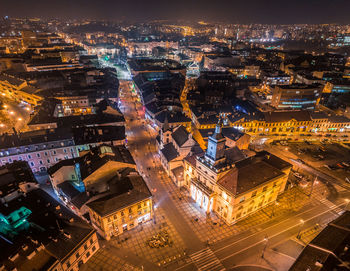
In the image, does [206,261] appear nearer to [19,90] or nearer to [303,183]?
[303,183]

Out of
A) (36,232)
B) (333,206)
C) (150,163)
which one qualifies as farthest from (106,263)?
(333,206)

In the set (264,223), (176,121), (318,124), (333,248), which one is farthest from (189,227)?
(318,124)

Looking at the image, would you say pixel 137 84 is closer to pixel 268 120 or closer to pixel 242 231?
pixel 268 120

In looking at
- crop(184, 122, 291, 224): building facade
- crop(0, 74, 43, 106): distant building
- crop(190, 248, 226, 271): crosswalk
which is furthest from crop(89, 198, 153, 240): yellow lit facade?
crop(0, 74, 43, 106): distant building

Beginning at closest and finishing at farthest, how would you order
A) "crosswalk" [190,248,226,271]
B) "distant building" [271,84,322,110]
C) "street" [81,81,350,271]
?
"crosswalk" [190,248,226,271] < "street" [81,81,350,271] < "distant building" [271,84,322,110]

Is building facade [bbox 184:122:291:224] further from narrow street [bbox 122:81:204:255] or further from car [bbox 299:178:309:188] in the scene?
car [bbox 299:178:309:188]
